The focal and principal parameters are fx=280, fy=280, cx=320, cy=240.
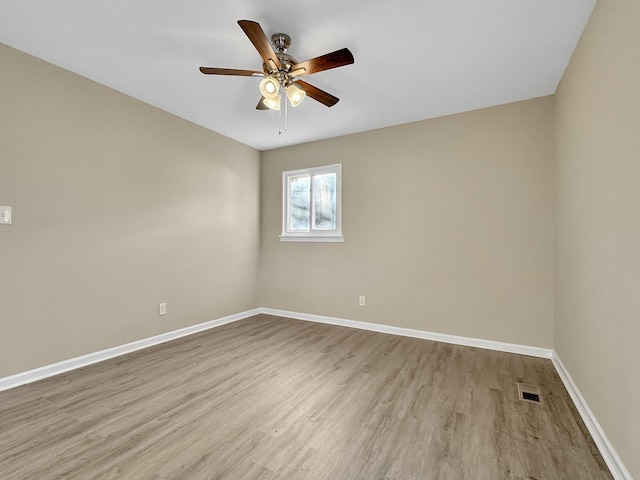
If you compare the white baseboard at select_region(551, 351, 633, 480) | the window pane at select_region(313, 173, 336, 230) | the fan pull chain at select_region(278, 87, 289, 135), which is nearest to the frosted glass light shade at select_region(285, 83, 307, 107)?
the fan pull chain at select_region(278, 87, 289, 135)

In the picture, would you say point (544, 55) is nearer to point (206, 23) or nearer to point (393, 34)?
point (393, 34)

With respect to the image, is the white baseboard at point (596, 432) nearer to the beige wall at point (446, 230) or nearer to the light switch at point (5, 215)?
the beige wall at point (446, 230)

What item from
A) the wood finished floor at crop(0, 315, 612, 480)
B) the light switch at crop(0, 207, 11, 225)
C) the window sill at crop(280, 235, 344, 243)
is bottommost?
the wood finished floor at crop(0, 315, 612, 480)

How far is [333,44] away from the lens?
206cm

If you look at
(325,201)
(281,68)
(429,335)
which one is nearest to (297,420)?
(429,335)

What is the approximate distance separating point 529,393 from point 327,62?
2746 mm

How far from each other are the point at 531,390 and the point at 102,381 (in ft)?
10.9

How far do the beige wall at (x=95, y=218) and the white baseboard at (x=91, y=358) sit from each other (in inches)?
2.0

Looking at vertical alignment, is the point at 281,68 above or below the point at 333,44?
below

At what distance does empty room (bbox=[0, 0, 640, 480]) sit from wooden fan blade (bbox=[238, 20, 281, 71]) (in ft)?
0.05

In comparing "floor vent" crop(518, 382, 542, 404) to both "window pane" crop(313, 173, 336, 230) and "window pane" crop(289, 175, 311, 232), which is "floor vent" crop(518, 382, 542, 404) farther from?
"window pane" crop(289, 175, 311, 232)

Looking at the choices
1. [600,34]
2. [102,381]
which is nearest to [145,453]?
[102,381]

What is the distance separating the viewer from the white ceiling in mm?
1746

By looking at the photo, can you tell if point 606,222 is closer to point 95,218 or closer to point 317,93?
point 317,93
